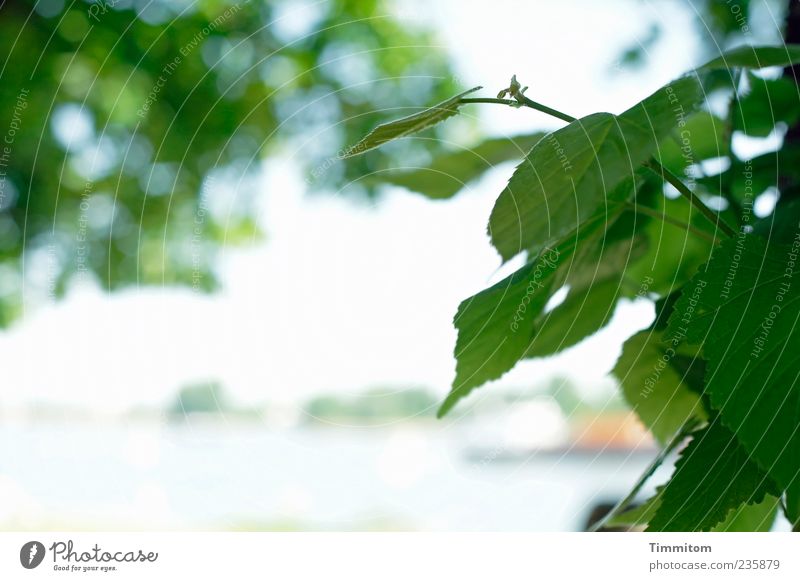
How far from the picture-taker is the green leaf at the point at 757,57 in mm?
237

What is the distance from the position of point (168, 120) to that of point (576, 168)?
164cm

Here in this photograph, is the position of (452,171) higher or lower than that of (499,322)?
higher

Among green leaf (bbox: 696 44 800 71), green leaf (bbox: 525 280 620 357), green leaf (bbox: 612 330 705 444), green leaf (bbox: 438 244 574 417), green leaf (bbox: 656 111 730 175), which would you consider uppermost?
green leaf (bbox: 656 111 730 175)

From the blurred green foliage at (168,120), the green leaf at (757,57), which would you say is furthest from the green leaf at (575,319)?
Answer: the blurred green foliage at (168,120)

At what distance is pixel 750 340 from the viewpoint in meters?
0.23

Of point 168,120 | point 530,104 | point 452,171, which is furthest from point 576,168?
point 168,120

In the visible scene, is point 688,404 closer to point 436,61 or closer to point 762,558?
point 762,558

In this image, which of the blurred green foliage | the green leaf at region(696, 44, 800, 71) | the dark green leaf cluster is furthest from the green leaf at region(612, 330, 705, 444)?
the blurred green foliage

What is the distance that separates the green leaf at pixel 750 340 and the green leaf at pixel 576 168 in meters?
0.06

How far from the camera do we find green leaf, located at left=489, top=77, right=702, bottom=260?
185mm

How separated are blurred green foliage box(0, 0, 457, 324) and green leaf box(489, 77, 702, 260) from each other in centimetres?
129

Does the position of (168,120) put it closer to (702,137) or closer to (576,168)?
(702,137)

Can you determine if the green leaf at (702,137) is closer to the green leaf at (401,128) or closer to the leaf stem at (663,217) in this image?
the leaf stem at (663,217)

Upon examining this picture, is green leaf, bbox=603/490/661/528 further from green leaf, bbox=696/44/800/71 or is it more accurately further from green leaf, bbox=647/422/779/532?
green leaf, bbox=696/44/800/71
